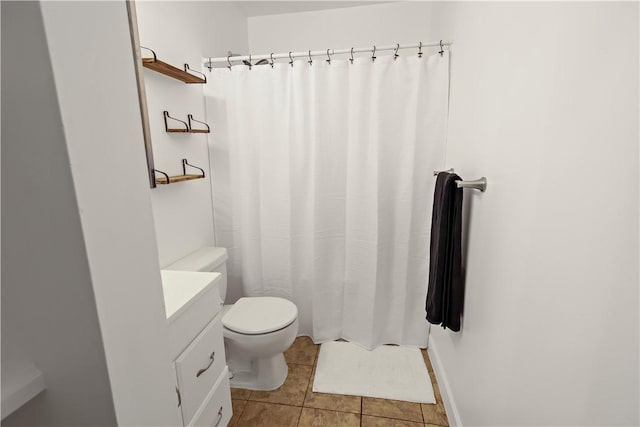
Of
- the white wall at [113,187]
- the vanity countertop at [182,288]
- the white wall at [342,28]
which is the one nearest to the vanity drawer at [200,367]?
the vanity countertop at [182,288]

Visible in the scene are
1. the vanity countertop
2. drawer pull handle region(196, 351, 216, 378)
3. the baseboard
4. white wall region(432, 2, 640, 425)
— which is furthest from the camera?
the baseboard

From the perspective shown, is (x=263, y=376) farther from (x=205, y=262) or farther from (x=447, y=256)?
(x=447, y=256)

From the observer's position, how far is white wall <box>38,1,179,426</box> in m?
0.42

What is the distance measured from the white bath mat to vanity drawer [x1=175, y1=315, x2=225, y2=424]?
74 centimetres

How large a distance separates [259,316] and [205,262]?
0.42 meters

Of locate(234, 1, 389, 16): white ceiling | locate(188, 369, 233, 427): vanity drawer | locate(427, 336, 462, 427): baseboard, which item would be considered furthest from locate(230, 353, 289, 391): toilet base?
locate(234, 1, 389, 16): white ceiling

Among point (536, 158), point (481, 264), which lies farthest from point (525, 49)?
point (481, 264)

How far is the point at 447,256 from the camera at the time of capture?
1290mm

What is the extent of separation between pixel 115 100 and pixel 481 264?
1.24 metres

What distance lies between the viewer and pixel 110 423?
1.68ft

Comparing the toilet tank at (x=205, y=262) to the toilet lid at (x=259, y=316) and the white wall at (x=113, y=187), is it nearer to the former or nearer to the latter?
the toilet lid at (x=259, y=316)

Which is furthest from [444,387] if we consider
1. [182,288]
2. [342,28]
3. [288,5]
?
[288,5]

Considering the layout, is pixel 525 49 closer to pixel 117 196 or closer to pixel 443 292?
pixel 443 292

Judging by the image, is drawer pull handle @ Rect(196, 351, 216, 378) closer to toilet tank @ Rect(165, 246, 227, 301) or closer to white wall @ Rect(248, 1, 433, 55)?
toilet tank @ Rect(165, 246, 227, 301)
